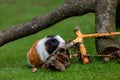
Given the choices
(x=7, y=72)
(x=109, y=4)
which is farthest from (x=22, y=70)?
(x=109, y=4)

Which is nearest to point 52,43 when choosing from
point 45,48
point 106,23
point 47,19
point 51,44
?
point 51,44

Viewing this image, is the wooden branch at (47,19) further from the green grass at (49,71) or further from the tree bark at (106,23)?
the green grass at (49,71)

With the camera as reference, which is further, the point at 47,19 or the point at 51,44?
the point at 47,19

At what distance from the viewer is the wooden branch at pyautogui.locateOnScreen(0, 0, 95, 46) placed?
28.2 feet

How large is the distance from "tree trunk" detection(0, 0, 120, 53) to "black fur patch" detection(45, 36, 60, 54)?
33.6 inches

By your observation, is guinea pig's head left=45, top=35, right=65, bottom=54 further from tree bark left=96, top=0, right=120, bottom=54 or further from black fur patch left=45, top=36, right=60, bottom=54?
tree bark left=96, top=0, right=120, bottom=54

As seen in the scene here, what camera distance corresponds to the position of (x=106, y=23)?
26.8 ft

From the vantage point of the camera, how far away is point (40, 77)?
6734 millimetres

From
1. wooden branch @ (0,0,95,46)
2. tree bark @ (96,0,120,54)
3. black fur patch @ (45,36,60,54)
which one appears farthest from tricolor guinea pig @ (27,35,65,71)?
wooden branch @ (0,0,95,46)

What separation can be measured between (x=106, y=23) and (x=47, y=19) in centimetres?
129

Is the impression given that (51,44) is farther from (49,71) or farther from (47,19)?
(47,19)

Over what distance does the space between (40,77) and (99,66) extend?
40.7 inches

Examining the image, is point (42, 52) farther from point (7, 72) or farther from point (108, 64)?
point (108, 64)

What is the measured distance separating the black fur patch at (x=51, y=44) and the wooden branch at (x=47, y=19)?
4.81ft
